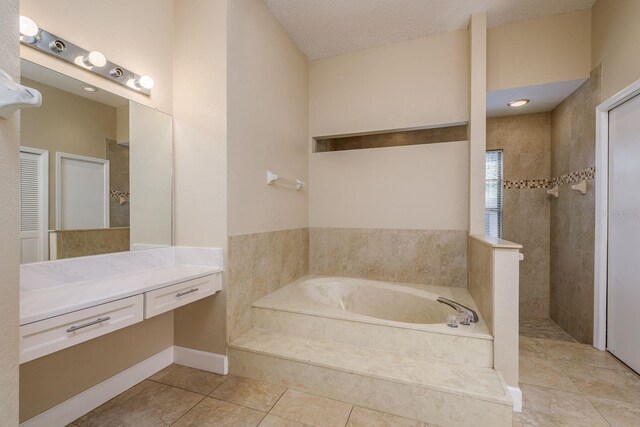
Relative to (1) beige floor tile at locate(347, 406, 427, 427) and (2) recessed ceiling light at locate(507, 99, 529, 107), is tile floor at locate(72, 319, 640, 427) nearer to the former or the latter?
(1) beige floor tile at locate(347, 406, 427, 427)

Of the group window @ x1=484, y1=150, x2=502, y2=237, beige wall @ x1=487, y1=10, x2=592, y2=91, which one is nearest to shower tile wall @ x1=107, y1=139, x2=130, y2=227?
beige wall @ x1=487, y1=10, x2=592, y2=91

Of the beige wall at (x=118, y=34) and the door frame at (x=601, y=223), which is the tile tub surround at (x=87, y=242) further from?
the door frame at (x=601, y=223)

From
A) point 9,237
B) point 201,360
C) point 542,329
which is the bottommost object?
point 542,329

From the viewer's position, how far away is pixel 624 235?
207 centimetres

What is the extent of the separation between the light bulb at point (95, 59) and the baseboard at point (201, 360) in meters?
1.94

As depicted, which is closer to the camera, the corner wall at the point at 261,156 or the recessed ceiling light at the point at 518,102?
the corner wall at the point at 261,156

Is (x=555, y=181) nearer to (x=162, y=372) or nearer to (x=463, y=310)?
(x=463, y=310)

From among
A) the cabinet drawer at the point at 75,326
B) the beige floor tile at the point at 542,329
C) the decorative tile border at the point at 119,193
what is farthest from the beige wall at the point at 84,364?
the beige floor tile at the point at 542,329

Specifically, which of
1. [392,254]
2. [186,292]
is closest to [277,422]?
[186,292]

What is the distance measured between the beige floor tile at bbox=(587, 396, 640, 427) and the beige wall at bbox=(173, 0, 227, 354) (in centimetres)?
234

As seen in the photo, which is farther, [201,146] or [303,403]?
[201,146]

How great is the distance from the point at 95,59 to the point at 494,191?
390cm

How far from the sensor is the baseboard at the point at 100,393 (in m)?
1.41

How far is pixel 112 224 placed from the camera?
171 centimetres
